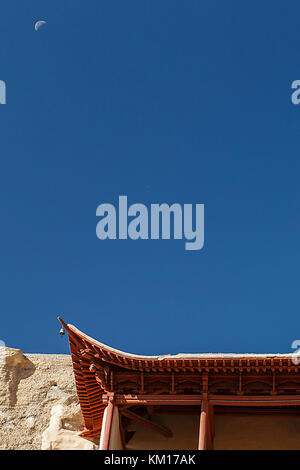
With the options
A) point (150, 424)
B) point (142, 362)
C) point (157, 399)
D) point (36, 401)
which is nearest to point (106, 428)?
point (157, 399)

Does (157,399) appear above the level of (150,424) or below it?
above

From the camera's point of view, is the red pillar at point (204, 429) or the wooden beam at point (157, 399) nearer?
the red pillar at point (204, 429)

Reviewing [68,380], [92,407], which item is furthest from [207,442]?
[68,380]

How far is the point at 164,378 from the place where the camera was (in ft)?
53.4

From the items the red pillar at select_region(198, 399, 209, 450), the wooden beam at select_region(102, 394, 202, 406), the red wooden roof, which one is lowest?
the red pillar at select_region(198, 399, 209, 450)

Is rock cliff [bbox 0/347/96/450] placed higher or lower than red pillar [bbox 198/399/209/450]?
higher

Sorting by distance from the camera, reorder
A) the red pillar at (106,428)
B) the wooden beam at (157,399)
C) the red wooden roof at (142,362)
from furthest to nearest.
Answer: the wooden beam at (157,399), the red pillar at (106,428), the red wooden roof at (142,362)

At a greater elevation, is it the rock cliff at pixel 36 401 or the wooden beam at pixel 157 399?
the rock cliff at pixel 36 401

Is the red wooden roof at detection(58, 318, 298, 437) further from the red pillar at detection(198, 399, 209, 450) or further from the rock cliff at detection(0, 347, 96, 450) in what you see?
the rock cliff at detection(0, 347, 96, 450)

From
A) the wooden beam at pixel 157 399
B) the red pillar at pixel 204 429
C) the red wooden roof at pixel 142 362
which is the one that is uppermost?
the red wooden roof at pixel 142 362

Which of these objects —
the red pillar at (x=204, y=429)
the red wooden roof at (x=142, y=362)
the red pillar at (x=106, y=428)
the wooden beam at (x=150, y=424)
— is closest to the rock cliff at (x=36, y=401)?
the wooden beam at (x=150, y=424)

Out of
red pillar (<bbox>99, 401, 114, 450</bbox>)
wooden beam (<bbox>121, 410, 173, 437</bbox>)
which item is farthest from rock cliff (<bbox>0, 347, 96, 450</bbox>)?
red pillar (<bbox>99, 401, 114, 450</bbox>)

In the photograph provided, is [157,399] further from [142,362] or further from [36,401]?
[36,401]

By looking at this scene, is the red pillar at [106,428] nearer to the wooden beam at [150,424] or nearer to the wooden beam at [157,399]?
the wooden beam at [157,399]
